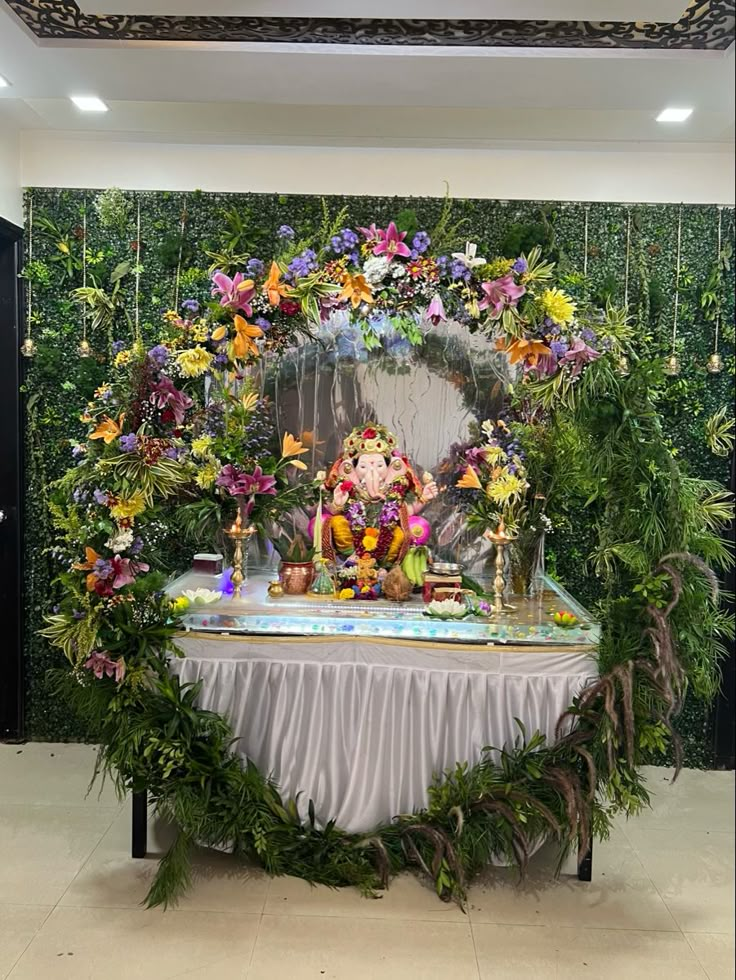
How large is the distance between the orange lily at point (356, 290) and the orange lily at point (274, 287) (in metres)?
0.19

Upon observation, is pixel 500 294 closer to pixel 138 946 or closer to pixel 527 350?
pixel 527 350

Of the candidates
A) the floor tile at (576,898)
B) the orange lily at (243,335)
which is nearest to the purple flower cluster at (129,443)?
the orange lily at (243,335)

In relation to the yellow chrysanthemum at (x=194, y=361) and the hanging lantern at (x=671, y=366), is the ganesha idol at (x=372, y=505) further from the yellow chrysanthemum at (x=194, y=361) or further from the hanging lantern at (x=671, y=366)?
the hanging lantern at (x=671, y=366)

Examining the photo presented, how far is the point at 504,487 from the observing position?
3.05 m

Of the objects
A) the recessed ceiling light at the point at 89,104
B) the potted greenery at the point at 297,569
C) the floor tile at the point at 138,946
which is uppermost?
the recessed ceiling light at the point at 89,104

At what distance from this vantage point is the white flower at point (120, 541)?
2617mm

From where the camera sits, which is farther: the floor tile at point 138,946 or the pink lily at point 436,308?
the pink lily at point 436,308

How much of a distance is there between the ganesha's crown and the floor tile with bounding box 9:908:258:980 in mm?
1668

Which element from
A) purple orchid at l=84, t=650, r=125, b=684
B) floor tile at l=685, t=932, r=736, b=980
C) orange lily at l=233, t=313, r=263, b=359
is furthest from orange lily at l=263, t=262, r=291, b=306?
floor tile at l=685, t=932, r=736, b=980

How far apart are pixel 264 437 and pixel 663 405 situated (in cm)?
181

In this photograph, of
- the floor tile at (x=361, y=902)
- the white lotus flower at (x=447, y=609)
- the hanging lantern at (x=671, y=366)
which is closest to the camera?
the floor tile at (x=361, y=902)

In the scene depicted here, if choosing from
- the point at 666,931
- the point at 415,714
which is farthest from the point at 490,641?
the point at 666,931

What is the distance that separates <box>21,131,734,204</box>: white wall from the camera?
11.6ft

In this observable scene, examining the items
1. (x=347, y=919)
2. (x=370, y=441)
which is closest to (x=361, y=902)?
(x=347, y=919)
